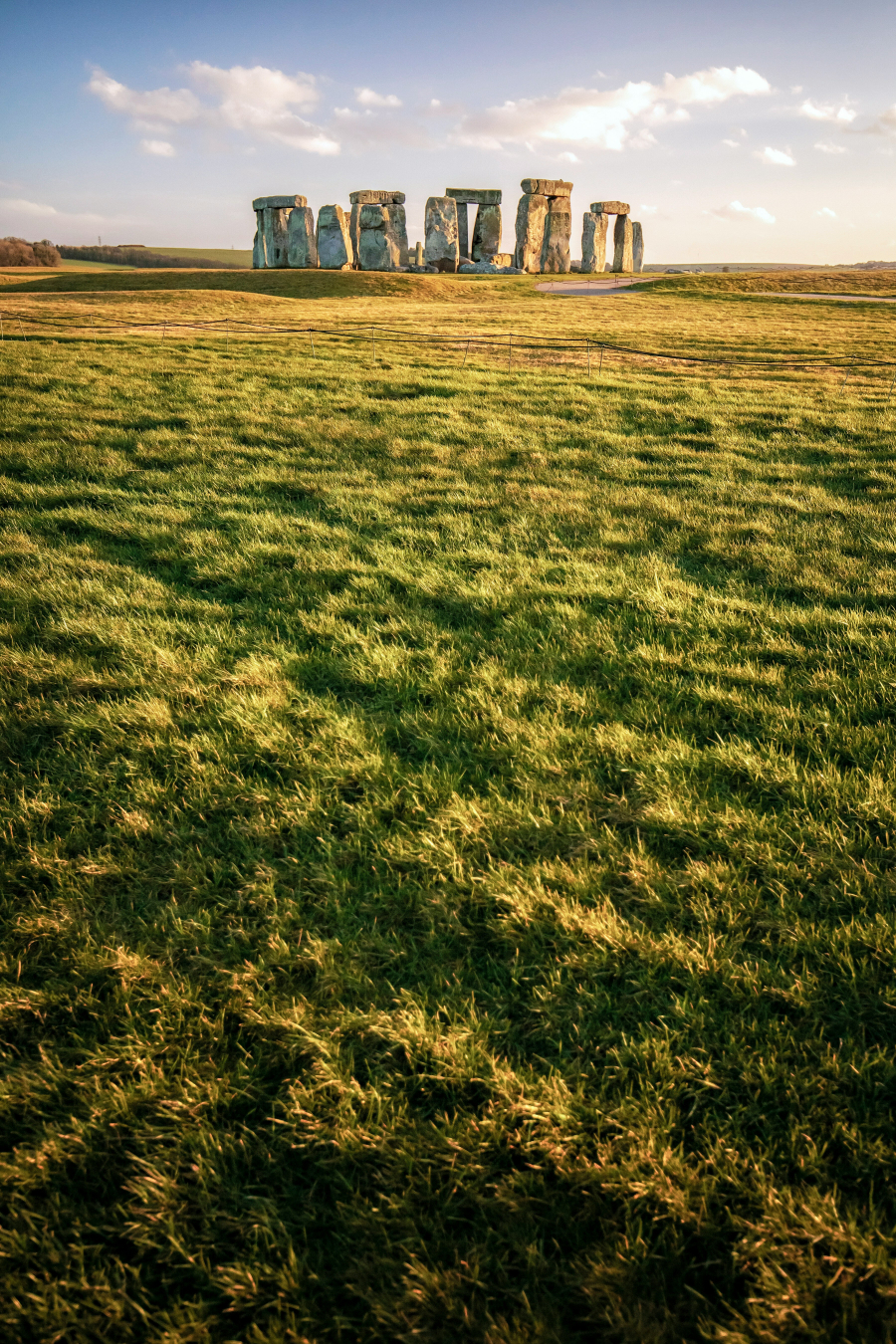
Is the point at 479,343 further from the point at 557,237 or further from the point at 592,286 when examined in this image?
the point at 557,237

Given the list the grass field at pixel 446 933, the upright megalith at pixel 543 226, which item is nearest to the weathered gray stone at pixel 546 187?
the upright megalith at pixel 543 226

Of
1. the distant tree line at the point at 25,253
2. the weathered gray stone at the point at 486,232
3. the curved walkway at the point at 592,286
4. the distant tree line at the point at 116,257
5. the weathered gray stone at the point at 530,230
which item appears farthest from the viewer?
the distant tree line at the point at 116,257

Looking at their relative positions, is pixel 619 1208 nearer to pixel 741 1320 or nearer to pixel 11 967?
pixel 741 1320

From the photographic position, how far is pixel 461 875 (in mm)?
2830

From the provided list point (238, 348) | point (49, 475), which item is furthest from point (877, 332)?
point (49, 475)

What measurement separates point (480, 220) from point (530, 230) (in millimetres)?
3283

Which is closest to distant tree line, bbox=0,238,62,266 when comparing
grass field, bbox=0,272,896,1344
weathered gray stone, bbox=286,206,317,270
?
weathered gray stone, bbox=286,206,317,270

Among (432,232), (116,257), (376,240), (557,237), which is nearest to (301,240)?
(376,240)

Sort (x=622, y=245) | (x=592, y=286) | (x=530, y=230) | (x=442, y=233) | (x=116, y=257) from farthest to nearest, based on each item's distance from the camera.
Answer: (x=116, y=257) → (x=622, y=245) → (x=530, y=230) → (x=442, y=233) → (x=592, y=286)

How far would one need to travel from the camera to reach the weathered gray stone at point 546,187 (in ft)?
142

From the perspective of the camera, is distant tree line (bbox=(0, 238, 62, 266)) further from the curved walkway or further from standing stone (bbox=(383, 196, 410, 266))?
the curved walkway

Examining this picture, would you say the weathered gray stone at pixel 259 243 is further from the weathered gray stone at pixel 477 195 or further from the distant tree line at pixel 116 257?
the distant tree line at pixel 116 257

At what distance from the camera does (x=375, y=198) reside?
4125 cm

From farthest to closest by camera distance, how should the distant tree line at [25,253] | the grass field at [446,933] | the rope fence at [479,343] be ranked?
the distant tree line at [25,253]
the rope fence at [479,343]
the grass field at [446,933]
